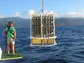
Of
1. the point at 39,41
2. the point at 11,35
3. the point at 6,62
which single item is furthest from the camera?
the point at 39,41

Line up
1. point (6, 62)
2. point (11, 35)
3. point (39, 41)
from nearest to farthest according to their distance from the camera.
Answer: point (11, 35) < point (6, 62) < point (39, 41)

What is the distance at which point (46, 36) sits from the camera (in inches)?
869

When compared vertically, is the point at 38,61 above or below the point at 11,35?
below

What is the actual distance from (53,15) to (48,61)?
6800mm

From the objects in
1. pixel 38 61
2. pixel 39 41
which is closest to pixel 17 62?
pixel 38 61

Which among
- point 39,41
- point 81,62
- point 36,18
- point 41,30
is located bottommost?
point 81,62

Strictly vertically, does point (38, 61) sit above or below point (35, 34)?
below

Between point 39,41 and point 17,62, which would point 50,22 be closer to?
point 39,41

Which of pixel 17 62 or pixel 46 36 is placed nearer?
pixel 17 62

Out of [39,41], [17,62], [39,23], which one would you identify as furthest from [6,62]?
[39,23]

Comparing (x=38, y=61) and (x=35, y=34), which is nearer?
(x=38, y=61)

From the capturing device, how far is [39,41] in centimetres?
2122

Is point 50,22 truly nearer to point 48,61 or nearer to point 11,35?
point 48,61

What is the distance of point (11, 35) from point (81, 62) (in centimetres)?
745
